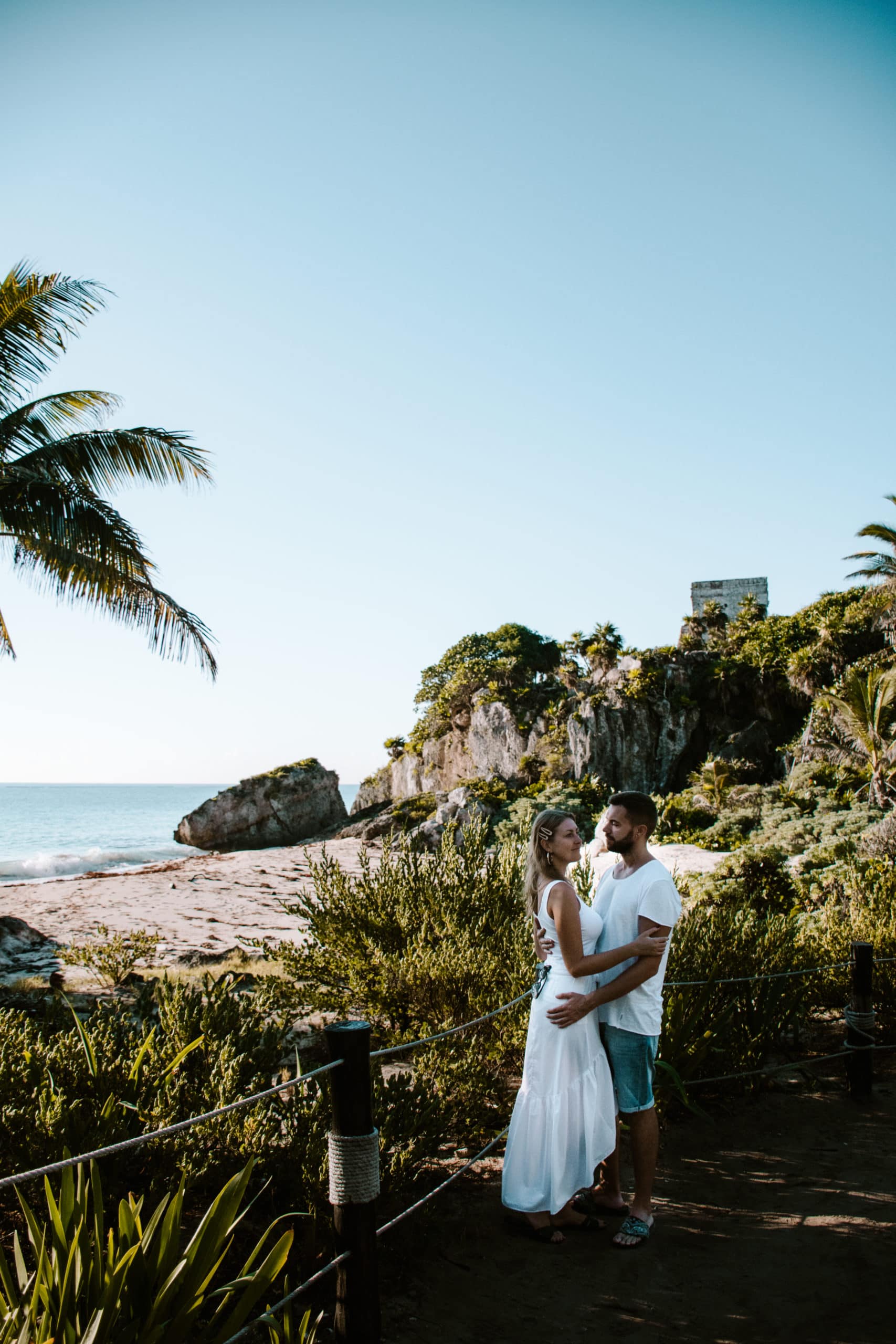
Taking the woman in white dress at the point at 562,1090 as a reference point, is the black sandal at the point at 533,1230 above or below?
below

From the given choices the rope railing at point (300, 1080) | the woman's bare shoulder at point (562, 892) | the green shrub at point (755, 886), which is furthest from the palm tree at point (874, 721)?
the woman's bare shoulder at point (562, 892)

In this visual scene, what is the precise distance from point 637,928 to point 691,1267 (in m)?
1.20

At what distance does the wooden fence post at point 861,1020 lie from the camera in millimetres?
4859

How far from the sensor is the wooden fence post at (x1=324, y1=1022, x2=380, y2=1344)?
2.36 meters

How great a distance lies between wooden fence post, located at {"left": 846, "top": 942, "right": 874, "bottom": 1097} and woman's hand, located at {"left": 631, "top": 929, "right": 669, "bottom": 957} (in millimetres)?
2298

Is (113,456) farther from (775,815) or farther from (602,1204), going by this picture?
(775,815)

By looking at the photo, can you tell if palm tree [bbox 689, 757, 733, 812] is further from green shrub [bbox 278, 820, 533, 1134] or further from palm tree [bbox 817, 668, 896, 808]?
green shrub [bbox 278, 820, 533, 1134]

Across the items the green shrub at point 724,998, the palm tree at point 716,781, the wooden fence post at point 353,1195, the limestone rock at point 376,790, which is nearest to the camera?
the wooden fence post at point 353,1195

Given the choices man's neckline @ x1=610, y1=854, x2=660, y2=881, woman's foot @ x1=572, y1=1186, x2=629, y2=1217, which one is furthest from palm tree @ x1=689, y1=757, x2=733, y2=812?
man's neckline @ x1=610, y1=854, x2=660, y2=881

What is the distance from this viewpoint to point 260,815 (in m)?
36.0

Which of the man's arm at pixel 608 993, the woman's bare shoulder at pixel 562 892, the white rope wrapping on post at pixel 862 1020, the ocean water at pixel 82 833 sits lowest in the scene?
the ocean water at pixel 82 833

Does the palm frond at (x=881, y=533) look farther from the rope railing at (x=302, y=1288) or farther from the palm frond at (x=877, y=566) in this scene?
the rope railing at (x=302, y=1288)

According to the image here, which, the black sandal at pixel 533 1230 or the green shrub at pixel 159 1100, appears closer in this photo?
the green shrub at pixel 159 1100

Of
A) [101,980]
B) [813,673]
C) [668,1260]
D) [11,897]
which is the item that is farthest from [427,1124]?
[813,673]
